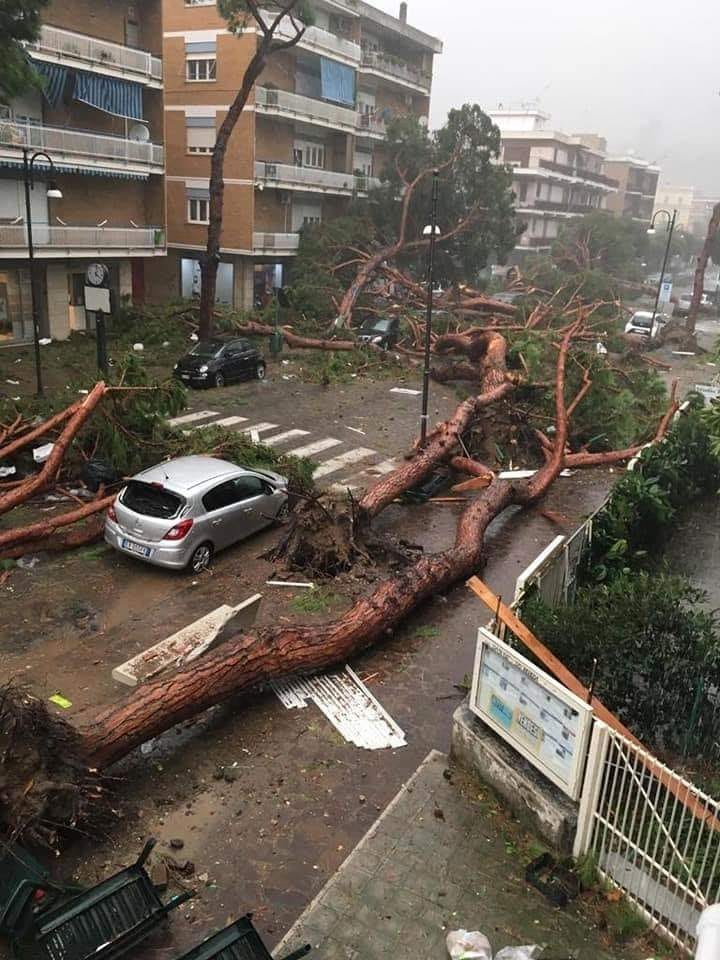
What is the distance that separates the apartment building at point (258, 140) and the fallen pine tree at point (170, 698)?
2526 centimetres

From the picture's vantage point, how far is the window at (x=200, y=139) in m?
34.7

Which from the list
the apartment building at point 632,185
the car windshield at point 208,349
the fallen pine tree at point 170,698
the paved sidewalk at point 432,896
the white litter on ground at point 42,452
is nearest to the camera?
the paved sidewalk at point 432,896

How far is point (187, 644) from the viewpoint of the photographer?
8.60m

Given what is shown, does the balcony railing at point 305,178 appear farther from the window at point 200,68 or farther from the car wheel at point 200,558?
the car wheel at point 200,558

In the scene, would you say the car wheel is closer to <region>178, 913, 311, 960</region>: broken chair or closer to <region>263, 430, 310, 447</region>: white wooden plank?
<region>263, 430, 310, 447</region>: white wooden plank

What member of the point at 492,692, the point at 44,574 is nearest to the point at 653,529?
the point at 492,692

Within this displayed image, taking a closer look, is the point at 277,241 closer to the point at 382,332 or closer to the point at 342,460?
the point at 382,332

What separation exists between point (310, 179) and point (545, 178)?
41.7 meters

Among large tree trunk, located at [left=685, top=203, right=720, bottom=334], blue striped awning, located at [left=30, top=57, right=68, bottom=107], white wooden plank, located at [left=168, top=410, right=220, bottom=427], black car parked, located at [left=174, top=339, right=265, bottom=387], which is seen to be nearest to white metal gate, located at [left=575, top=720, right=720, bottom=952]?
white wooden plank, located at [left=168, top=410, right=220, bottom=427]

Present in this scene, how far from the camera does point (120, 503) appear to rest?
11.2 metres

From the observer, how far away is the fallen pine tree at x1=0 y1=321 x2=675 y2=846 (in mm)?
5770

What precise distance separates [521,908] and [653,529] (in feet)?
30.2

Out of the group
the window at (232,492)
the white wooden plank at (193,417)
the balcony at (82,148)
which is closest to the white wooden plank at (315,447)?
the white wooden plank at (193,417)

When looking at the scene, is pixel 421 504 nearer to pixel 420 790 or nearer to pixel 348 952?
pixel 420 790
